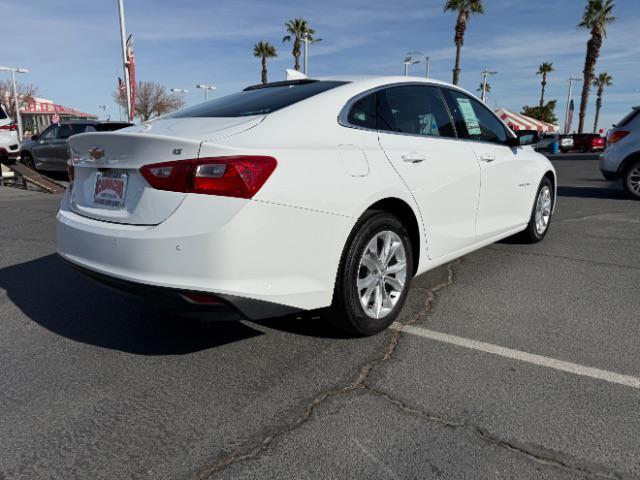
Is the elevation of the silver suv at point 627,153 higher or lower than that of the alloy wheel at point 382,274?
higher

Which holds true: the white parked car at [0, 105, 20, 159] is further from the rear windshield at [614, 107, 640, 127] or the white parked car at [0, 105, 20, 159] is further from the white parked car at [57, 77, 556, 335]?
the rear windshield at [614, 107, 640, 127]

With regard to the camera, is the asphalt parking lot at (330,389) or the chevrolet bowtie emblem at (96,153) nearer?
the asphalt parking lot at (330,389)

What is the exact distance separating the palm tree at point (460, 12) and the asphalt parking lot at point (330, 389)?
37149mm

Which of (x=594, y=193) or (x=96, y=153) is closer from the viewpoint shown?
(x=96, y=153)

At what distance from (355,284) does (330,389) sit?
65 cm

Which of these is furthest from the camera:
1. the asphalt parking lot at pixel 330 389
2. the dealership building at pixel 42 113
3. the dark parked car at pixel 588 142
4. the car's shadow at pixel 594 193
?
the dealership building at pixel 42 113

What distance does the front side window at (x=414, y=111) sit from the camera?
11.2 feet

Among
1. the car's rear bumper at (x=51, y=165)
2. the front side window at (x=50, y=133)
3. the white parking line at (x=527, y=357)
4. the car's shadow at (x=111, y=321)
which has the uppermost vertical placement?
the front side window at (x=50, y=133)

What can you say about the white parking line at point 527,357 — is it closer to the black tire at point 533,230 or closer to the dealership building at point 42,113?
the black tire at point 533,230

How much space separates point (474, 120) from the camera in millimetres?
4375

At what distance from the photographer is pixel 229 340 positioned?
10.4ft

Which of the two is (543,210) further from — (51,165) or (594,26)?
(594,26)

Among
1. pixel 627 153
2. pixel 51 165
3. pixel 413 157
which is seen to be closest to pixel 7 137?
pixel 51 165

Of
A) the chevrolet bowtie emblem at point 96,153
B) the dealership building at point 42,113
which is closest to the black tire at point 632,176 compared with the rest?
the chevrolet bowtie emblem at point 96,153
